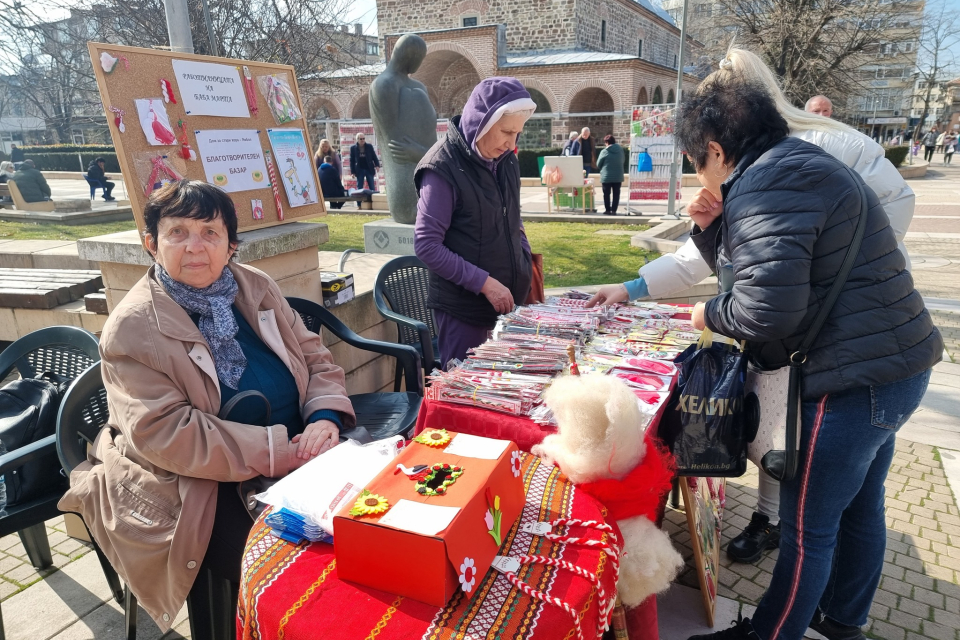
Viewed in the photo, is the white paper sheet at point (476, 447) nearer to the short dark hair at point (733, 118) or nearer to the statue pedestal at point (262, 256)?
the short dark hair at point (733, 118)

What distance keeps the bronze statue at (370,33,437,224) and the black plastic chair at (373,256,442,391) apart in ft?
6.93

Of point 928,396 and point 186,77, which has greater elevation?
point 186,77

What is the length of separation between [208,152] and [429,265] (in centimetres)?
121

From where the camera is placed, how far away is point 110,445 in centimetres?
196

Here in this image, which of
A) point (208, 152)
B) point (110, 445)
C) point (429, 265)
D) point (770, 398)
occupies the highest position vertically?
point (208, 152)

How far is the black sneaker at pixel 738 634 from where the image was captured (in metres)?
1.99

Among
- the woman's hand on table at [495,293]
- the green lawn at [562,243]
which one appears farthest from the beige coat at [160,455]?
the green lawn at [562,243]

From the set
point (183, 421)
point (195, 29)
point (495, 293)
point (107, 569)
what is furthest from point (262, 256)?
point (195, 29)

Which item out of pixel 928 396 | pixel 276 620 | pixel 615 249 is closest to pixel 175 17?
pixel 276 620

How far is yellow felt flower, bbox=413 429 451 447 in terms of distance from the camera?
1.51 m

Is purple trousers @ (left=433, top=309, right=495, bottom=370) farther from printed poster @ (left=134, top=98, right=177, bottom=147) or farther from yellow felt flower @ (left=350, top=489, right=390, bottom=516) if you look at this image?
yellow felt flower @ (left=350, top=489, right=390, bottom=516)

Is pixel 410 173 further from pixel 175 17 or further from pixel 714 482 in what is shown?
pixel 714 482

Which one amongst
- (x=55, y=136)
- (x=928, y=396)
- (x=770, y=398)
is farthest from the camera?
(x=55, y=136)

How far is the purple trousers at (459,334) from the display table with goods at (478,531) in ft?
3.07
